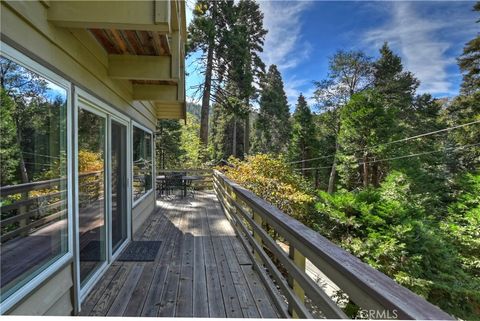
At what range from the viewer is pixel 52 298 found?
1.81 meters

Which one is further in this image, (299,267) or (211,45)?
(211,45)

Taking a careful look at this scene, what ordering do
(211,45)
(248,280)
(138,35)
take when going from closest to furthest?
(138,35)
(248,280)
(211,45)

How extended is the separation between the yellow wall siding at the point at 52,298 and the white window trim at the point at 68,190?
4 cm

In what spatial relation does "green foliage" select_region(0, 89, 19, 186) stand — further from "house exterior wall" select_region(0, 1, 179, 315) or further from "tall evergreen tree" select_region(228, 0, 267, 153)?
"tall evergreen tree" select_region(228, 0, 267, 153)

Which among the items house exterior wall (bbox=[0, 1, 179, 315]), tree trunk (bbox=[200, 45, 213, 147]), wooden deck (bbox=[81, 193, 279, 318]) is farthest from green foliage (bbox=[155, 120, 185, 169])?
house exterior wall (bbox=[0, 1, 179, 315])

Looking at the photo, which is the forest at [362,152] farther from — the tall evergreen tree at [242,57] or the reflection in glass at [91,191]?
the reflection in glass at [91,191]

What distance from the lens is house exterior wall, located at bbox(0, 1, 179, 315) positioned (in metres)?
1.43

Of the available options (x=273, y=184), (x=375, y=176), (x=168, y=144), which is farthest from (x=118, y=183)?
(x=375, y=176)

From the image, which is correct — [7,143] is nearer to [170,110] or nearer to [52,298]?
[52,298]

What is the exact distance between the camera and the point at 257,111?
1867 cm

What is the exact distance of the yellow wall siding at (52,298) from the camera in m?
1.54

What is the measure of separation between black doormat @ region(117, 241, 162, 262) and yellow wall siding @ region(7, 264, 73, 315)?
133cm

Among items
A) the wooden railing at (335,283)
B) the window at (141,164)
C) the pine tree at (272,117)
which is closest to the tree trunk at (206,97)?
the pine tree at (272,117)

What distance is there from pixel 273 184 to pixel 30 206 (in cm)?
537
